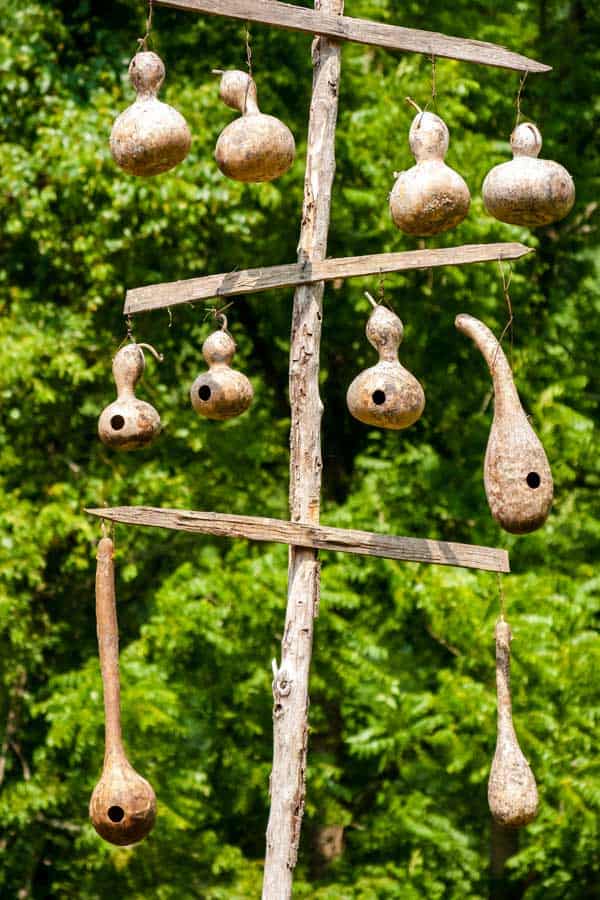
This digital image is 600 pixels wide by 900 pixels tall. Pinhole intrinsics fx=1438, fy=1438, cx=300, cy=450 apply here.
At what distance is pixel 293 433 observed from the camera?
443 cm

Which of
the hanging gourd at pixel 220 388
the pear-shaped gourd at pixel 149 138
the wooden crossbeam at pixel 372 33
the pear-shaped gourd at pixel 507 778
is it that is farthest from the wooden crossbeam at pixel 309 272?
the pear-shaped gourd at pixel 507 778

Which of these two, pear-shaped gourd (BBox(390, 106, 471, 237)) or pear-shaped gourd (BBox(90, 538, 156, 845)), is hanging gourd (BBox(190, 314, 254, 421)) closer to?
pear-shaped gourd (BBox(90, 538, 156, 845))

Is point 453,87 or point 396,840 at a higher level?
point 453,87

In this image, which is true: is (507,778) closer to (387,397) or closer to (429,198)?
(387,397)

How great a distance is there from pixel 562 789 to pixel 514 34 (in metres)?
4.52

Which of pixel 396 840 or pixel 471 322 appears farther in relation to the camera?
pixel 396 840

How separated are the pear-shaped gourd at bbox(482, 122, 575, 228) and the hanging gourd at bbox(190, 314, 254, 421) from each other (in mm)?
978

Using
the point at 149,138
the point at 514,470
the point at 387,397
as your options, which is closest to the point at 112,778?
the point at 387,397

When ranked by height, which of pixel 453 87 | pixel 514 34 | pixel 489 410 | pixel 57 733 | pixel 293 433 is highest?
pixel 514 34

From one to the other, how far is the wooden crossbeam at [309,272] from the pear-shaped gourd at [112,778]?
81 centimetres

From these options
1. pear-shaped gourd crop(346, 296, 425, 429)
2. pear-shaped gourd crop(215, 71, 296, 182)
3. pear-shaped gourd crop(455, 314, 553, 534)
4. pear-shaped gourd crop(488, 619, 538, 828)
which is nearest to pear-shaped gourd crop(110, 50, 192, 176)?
pear-shaped gourd crop(215, 71, 296, 182)

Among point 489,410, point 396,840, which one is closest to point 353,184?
point 489,410

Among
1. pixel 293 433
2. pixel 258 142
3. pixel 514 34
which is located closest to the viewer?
pixel 258 142

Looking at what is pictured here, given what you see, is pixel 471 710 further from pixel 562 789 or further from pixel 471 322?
Result: pixel 471 322
